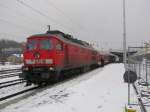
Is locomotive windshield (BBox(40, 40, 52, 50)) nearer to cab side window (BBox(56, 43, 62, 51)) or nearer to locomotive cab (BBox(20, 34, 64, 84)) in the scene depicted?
locomotive cab (BBox(20, 34, 64, 84))

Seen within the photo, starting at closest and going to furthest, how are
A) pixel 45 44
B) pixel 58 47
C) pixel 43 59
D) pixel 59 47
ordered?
pixel 43 59 → pixel 45 44 → pixel 58 47 → pixel 59 47

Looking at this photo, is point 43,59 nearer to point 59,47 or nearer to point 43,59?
point 43,59

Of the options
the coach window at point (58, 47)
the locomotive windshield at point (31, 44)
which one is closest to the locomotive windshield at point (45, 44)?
the locomotive windshield at point (31, 44)

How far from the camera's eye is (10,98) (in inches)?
582

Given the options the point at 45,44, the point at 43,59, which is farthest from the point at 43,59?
the point at 45,44

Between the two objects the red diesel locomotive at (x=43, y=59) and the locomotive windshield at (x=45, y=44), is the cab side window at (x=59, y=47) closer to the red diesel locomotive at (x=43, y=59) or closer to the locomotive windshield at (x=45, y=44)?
the red diesel locomotive at (x=43, y=59)

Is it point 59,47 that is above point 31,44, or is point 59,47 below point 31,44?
below

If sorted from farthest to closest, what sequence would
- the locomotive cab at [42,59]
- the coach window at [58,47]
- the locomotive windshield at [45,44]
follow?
1. the coach window at [58,47]
2. the locomotive windshield at [45,44]
3. the locomotive cab at [42,59]

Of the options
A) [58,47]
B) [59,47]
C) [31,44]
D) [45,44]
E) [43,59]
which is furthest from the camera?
[59,47]

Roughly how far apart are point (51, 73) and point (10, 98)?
5237 mm

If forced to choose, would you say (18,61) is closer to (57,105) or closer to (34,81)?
(34,81)

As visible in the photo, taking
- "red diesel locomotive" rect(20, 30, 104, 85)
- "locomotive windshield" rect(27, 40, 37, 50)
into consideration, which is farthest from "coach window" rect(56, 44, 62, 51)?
"locomotive windshield" rect(27, 40, 37, 50)

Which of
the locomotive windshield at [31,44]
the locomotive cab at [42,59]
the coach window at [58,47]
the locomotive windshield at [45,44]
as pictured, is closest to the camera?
the locomotive cab at [42,59]

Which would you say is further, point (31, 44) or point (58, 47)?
point (58, 47)
